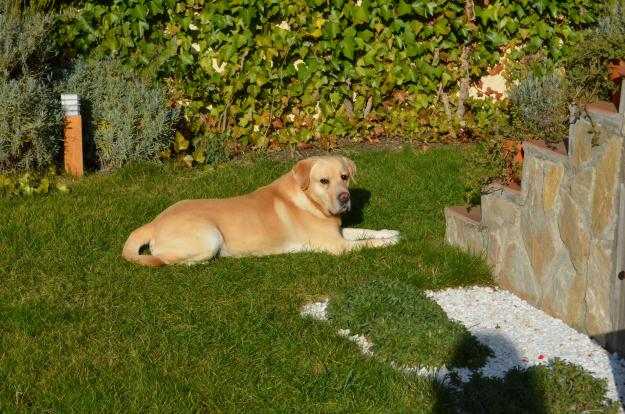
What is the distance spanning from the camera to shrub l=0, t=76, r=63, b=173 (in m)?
8.07

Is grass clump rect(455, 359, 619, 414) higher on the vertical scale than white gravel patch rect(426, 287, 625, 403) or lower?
higher

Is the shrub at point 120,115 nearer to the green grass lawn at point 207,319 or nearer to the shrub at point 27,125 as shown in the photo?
the shrub at point 27,125

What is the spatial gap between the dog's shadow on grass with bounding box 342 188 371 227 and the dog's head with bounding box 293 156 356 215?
80 centimetres

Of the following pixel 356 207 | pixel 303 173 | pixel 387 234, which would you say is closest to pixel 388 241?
pixel 387 234

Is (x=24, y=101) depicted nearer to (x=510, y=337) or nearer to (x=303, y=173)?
(x=303, y=173)

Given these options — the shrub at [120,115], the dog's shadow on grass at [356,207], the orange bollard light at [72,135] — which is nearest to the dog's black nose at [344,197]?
the dog's shadow on grass at [356,207]

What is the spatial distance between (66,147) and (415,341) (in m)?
5.22

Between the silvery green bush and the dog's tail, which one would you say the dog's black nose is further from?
the silvery green bush

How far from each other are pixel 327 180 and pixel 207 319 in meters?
2.04

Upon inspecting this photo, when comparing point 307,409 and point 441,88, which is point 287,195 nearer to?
point 307,409

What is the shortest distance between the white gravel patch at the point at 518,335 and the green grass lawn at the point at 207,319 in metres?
0.16

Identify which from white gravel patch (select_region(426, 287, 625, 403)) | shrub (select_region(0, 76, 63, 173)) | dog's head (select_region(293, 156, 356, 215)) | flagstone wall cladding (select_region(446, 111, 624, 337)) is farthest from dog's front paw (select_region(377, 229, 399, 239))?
shrub (select_region(0, 76, 63, 173))

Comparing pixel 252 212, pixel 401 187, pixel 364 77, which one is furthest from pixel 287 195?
pixel 364 77

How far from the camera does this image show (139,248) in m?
6.59
